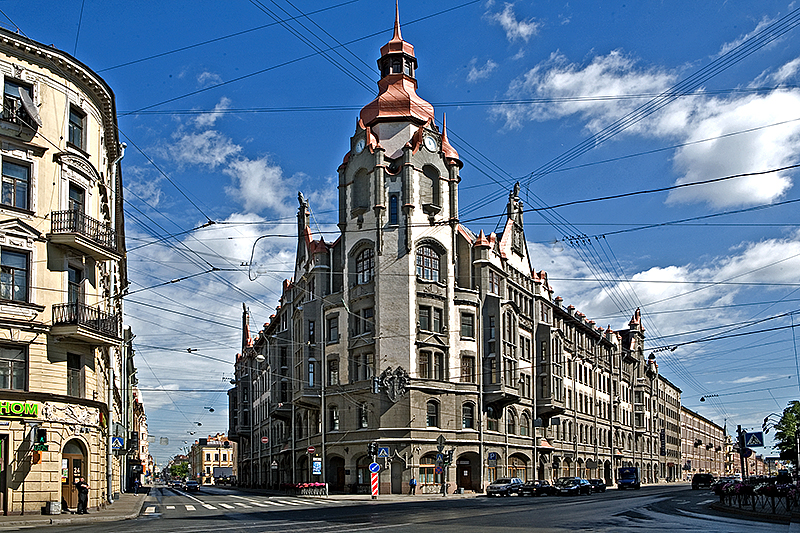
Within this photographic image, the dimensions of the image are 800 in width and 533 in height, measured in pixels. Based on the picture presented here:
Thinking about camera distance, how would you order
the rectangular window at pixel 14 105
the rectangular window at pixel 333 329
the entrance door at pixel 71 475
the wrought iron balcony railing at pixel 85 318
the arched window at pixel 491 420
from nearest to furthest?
the rectangular window at pixel 14 105 < the wrought iron balcony railing at pixel 85 318 < the entrance door at pixel 71 475 < the rectangular window at pixel 333 329 < the arched window at pixel 491 420

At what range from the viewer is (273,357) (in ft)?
282

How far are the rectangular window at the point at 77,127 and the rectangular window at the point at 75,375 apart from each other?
8859 mm

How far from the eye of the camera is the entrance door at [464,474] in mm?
61188

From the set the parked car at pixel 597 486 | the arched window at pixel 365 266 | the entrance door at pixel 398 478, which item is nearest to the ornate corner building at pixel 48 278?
the entrance door at pixel 398 478

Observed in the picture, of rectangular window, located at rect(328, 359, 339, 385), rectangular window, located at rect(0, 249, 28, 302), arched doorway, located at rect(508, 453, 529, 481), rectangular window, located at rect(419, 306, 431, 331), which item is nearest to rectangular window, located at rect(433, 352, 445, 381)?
rectangular window, located at rect(419, 306, 431, 331)

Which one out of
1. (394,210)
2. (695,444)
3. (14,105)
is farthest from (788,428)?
(14,105)

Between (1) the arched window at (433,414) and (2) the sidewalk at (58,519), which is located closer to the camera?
(2) the sidewalk at (58,519)

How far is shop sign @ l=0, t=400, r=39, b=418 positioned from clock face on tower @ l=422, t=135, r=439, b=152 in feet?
128

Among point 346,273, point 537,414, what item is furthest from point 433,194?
point 537,414

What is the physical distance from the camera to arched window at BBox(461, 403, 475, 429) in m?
61.6

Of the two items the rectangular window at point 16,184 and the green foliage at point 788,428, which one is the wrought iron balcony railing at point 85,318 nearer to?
the rectangular window at point 16,184

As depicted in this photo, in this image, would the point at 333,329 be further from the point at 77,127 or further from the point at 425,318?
the point at 77,127

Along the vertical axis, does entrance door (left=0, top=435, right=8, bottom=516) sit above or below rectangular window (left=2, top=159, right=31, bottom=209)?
below

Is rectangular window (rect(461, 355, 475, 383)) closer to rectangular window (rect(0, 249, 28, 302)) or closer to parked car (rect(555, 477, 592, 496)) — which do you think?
parked car (rect(555, 477, 592, 496))
